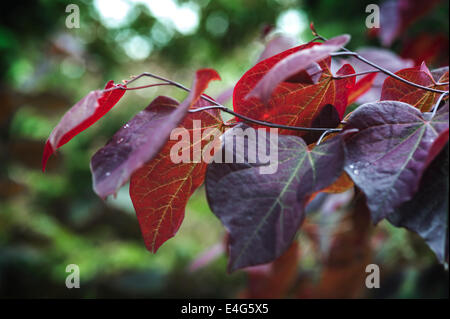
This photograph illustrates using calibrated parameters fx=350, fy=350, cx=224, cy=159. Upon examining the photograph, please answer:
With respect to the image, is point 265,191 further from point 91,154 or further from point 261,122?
point 91,154

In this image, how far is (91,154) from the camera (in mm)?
2416

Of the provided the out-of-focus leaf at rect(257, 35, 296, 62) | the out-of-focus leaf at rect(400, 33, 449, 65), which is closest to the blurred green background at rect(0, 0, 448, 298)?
the out-of-focus leaf at rect(400, 33, 449, 65)

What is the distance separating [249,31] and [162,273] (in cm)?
225

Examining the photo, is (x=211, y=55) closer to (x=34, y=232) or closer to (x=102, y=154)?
(x=34, y=232)

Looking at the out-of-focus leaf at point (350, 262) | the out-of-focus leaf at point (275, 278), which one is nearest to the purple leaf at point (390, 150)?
the out-of-focus leaf at point (350, 262)

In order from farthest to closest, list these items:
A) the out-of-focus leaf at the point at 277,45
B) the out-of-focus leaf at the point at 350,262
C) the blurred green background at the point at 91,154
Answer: the blurred green background at the point at 91,154 → the out-of-focus leaf at the point at 350,262 → the out-of-focus leaf at the point at 277,45

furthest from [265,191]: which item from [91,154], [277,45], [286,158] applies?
[91,154]

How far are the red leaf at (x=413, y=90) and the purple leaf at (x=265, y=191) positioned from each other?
0.11m

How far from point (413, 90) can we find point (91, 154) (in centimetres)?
236

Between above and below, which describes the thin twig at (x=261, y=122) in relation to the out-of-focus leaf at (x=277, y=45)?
below

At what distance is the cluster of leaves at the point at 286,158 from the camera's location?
223mm

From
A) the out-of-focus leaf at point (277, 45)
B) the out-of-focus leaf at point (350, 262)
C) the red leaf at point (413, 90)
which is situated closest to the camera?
the red leaf at point (413, 90)

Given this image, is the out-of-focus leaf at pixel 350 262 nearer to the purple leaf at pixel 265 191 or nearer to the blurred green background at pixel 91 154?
the blurred green background at pixel 91 154

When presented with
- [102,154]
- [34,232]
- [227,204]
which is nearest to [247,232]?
[227,204]
